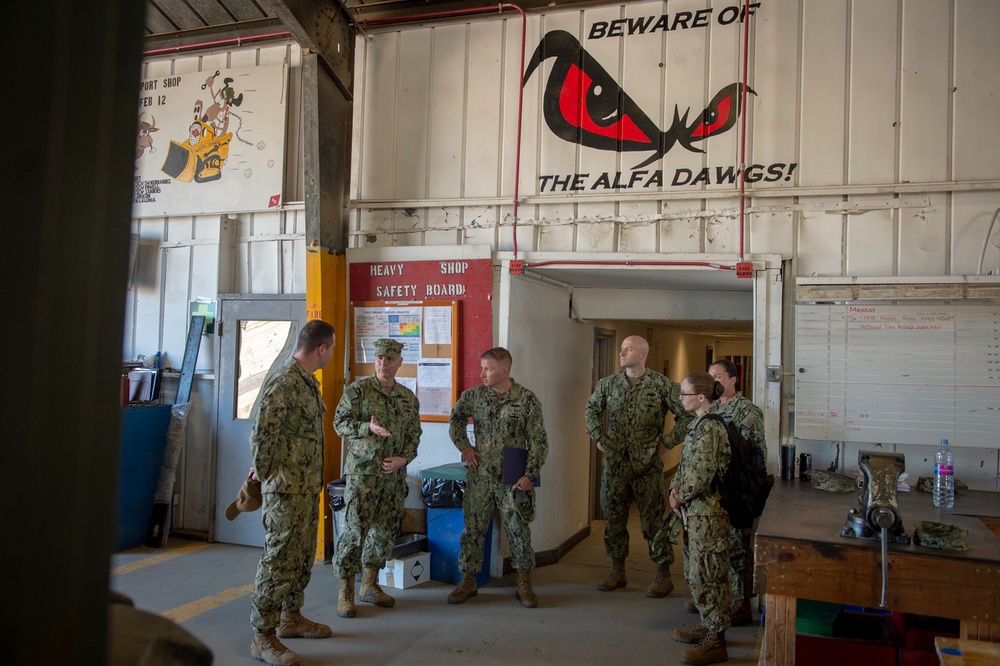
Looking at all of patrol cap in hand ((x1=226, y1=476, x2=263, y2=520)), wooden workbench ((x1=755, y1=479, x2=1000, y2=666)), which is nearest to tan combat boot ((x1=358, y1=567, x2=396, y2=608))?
patrol cap in hand ((x1=226, y1=476, x2=263, y2=520))

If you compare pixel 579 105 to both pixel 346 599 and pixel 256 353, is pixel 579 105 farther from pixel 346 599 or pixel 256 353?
pixel 346 599

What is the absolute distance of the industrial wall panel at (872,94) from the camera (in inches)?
184

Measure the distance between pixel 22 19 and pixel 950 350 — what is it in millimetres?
5237

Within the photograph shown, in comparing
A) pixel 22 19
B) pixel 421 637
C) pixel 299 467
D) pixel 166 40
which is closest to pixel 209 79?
pixel 166 40

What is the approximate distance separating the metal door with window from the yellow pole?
44cm

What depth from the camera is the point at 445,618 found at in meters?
4.39

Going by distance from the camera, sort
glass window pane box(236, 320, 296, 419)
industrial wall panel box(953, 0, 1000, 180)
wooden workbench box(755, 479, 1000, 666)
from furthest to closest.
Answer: glass window pane box(236, 320, 296, 419)
industrial wall panel box(953, 0, 1000, 180)
wooden workbench box(755, 479, 1000, 666)

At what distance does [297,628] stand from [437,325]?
254cm

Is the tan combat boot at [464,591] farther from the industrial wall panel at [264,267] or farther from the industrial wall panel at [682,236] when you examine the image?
the industrial wall panel at [264,267]

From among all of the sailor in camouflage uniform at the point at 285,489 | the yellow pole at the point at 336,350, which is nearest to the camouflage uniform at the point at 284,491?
the sailor in camouflage uniform at the point at 285,489

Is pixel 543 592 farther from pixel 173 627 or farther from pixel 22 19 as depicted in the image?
pixel 22 19

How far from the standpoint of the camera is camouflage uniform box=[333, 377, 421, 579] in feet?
14.7

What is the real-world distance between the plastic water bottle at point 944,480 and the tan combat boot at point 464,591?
9.86ft

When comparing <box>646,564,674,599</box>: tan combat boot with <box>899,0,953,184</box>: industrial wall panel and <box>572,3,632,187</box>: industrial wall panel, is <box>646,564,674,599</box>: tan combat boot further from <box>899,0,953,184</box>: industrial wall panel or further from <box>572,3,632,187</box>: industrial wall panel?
<box>899,0,953,184</box>: industrial wall panel
